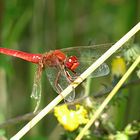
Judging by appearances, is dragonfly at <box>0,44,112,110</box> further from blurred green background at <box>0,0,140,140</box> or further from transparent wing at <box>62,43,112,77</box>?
blurred green background at <box>0,0,140,140</box>

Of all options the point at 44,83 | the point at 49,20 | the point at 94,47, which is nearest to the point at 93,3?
the point at 49,20

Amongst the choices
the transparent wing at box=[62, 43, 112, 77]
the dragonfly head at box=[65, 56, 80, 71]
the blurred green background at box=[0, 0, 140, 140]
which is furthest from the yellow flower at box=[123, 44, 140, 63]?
the blurred green background at box=[0, 0, 140, 140]

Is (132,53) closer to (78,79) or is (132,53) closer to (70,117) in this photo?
(78,79)

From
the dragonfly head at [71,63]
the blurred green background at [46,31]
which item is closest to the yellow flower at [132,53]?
the dragonfly head at [71,63]

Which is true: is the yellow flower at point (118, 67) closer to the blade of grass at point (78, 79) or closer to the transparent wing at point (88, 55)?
the transparent wing at point (88, 55)

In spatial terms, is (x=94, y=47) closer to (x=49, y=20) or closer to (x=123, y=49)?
(x=123, y=49)
